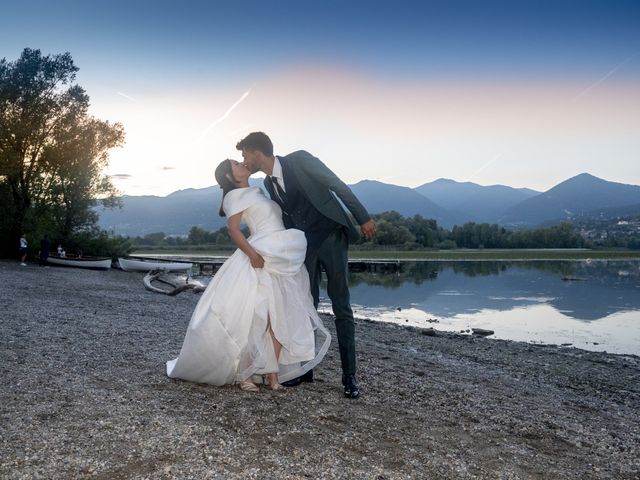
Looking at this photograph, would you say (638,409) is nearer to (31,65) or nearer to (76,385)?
(76,385)

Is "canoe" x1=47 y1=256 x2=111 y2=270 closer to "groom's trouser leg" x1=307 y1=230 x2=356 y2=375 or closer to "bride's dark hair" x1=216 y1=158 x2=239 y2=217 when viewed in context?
"bride's dark hair" x1=216 y1=158 x2=239 y2=217

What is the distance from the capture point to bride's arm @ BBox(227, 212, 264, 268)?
235 inches

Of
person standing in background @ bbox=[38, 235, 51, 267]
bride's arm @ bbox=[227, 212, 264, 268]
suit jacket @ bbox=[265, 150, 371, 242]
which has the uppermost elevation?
suit jacket @ bbox=[265, 150, 371, 242]

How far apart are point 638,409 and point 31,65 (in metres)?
44.5

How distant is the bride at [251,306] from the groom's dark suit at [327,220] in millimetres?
185

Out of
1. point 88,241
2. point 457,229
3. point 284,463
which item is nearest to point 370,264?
point 88,241

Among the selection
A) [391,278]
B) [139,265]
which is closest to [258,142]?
[139,265]

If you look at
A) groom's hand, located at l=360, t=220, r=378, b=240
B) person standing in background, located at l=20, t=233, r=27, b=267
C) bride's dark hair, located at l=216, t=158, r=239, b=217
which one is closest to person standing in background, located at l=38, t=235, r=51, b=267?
person standing in background, located at l=20, t=233, r=27, b=267

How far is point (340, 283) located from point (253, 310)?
1.03 m

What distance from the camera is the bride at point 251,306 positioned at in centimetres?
593

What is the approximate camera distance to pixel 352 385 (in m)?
6.28

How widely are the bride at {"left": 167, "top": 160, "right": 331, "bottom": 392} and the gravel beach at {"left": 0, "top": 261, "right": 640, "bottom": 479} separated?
322mm

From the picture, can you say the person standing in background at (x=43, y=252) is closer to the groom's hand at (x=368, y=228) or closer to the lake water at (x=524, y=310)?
the lake water at (x=524, y=310)

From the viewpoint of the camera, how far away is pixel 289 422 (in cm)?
515
